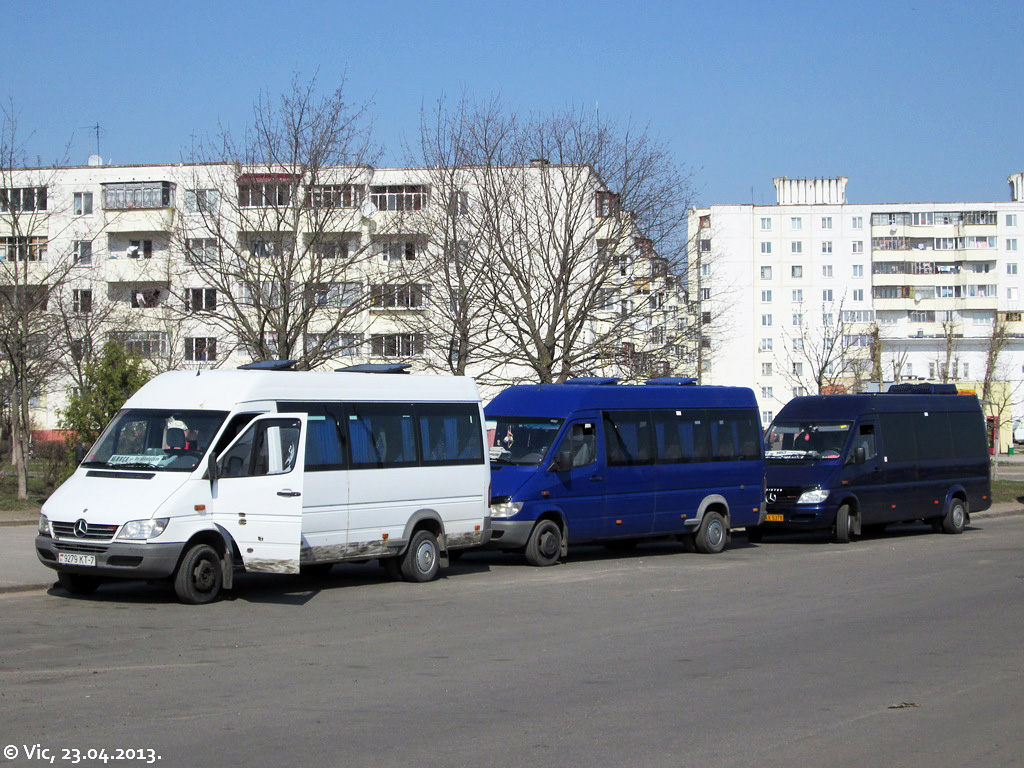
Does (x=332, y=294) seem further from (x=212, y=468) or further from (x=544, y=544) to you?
(x=212, y=468)

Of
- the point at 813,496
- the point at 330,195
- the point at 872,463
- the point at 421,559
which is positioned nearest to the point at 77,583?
the point at 421,559

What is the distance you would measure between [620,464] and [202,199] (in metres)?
15.2

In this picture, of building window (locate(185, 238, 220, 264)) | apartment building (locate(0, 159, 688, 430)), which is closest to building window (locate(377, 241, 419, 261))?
apartment building (locate(0, 159, 688, 430))

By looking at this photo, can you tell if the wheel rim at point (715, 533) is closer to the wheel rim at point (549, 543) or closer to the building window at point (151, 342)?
the wheel rim at point (549, 543)

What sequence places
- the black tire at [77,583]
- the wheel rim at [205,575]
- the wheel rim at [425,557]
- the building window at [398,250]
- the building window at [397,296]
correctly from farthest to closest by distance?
the building window at [398,250] < the building window at [397,296] < the wheel rim at [425,557] < the black tire at [77,583] < the wheel rim at [205,575]

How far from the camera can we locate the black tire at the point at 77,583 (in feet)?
45.6

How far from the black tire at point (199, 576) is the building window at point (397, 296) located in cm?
1772

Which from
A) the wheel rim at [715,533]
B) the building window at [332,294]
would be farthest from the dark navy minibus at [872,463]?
the building window at [332,294]

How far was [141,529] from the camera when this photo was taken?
42.4 ft

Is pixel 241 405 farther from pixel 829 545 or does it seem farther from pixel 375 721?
pixel 829 545

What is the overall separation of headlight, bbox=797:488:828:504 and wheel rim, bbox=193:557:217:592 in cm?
1298

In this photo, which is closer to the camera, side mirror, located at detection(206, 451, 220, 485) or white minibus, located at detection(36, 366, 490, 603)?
white minibus, located at detection(36, 366, 490, 603)

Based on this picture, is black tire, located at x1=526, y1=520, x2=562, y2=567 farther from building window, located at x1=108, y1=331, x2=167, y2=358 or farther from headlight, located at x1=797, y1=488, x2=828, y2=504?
building window, located at x1=108, y1=331, x2=167, y2=358

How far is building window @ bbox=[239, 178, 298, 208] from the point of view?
29.2 m
